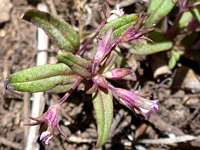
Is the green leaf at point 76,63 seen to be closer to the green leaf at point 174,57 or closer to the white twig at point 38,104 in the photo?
the white twig at point 38,104

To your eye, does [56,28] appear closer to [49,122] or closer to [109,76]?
[109,76]

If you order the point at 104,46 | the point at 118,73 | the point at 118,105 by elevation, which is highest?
the point at 104,46

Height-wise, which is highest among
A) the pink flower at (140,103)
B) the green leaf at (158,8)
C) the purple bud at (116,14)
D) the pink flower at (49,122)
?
the green leaf at (158,8)

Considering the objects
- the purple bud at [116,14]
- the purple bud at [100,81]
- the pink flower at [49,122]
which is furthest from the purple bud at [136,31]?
the pink flower at [49,122]

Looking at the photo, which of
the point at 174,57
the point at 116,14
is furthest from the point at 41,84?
the point at 174,57

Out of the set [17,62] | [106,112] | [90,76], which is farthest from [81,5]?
[106,112]
